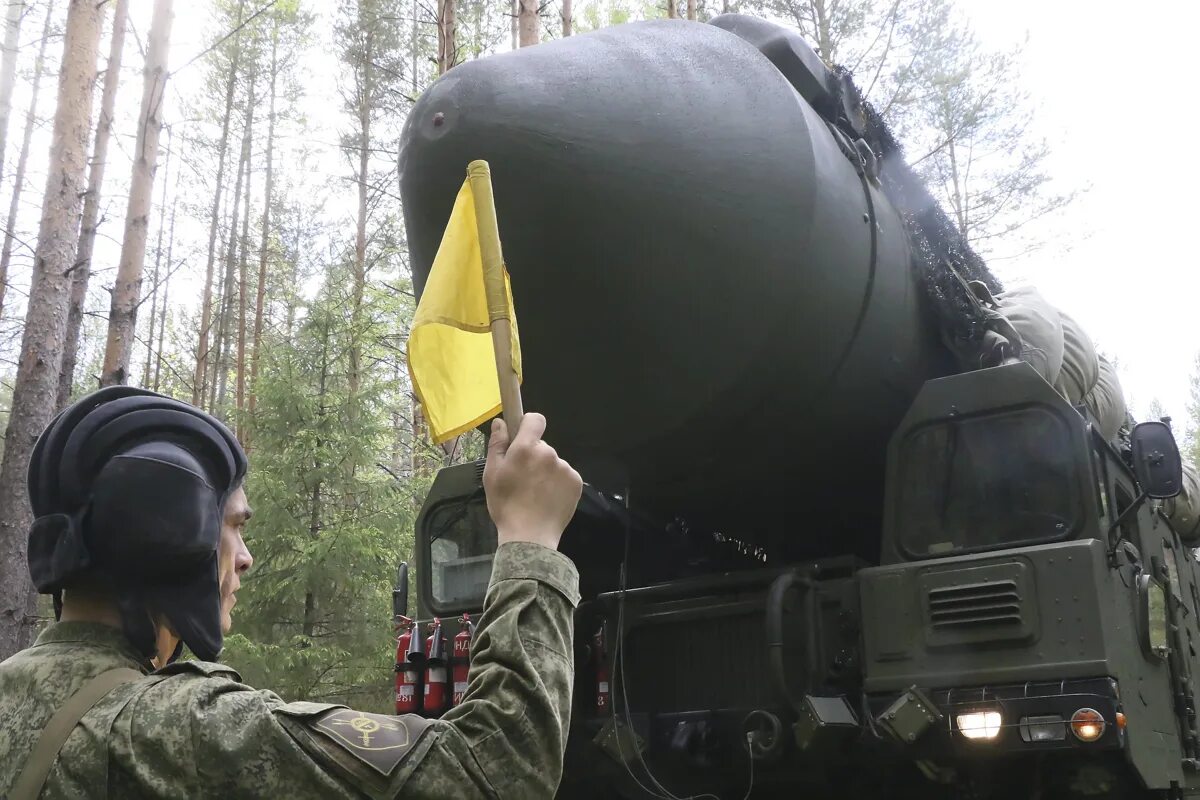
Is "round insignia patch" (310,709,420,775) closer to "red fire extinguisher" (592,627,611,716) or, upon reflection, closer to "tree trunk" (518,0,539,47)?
"red fire extinguisher" (592,627,611,716)

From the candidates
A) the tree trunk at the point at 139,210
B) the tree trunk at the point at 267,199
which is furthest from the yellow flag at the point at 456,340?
the tree trunk at the point at 267,199

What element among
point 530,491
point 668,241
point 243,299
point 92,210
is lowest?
point 530,491

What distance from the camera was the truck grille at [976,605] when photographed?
3.06 meters

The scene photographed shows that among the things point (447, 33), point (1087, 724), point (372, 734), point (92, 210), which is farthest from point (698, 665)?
point (92, 210)

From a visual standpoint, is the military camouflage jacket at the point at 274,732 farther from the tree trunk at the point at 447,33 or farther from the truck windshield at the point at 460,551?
the tree trunk at the point at 447,33

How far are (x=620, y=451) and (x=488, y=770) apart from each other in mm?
2262

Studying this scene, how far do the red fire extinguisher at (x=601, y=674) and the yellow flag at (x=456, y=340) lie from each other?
2.50 m

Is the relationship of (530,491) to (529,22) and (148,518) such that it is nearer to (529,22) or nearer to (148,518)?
(148,518)

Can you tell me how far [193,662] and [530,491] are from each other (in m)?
0.37

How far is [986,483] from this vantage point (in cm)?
337

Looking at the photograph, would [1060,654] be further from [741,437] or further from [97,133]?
[97,133]

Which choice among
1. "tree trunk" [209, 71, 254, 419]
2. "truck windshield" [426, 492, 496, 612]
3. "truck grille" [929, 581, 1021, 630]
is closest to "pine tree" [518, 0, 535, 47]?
"truck windshield" [426, 492, 496, 612]

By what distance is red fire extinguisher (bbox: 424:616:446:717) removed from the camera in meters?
4.01

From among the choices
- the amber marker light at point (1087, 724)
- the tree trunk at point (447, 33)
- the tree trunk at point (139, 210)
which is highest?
the tree trunk at point (447, 33)
